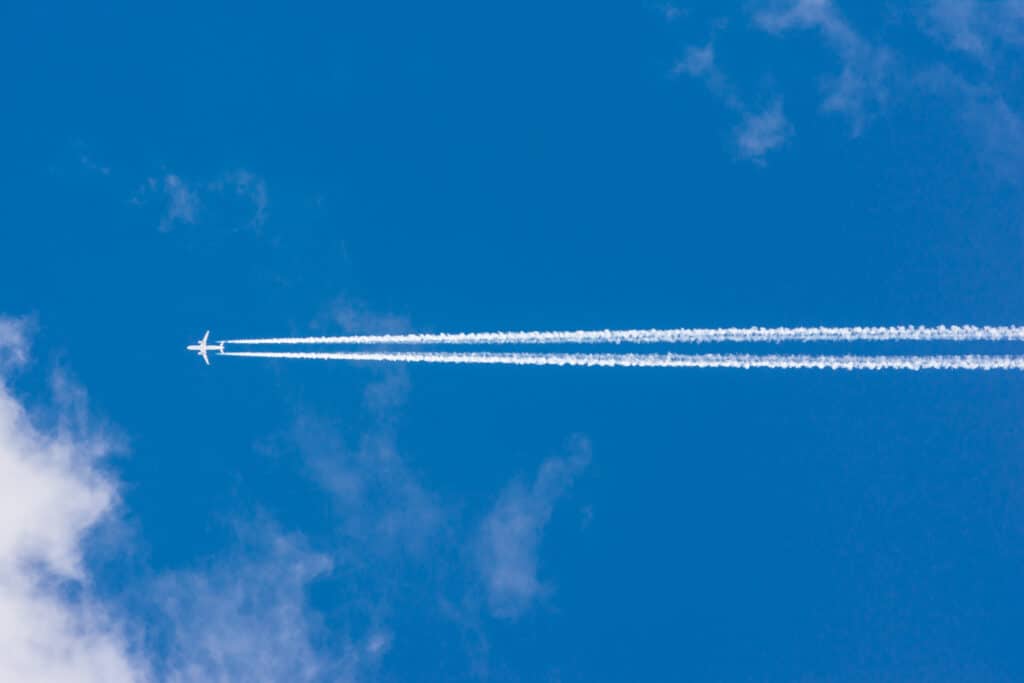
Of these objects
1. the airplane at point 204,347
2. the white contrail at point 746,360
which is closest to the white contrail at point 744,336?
the white contrail at point 746,360

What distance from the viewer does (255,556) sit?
3654 inches

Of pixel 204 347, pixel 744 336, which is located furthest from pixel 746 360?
pixel 204 347

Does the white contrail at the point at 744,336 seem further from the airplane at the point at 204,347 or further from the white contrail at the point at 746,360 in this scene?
the airplane at the point at 204,347

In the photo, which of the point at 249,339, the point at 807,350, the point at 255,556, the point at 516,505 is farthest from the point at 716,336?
the point at 255,556

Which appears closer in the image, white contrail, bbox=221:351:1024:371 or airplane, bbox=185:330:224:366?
white contrail, bbox=221:351:1024:371

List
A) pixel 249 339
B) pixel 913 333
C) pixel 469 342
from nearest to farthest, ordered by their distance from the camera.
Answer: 1. pixel 913 333
2. pixel 469 342
3. pixel 249 339

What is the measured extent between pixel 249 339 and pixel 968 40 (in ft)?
320

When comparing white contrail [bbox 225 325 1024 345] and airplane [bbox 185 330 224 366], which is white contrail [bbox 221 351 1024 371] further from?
airplane [bbox 185 330 224 366]

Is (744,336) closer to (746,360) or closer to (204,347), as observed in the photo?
(746,360)

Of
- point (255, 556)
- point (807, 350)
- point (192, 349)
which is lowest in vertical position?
point (255, 556)

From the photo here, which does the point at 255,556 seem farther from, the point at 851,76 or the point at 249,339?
the point at 851,76

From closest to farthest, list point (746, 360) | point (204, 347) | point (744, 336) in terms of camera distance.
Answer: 1. point (746, 360)
2. point (744, 336)
3. point (204, 347)

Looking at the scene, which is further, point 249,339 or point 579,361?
point 249,339

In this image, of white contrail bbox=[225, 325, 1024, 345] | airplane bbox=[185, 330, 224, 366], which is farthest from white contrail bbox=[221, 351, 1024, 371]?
airplane bbox=[185, 330, 224, 366]
